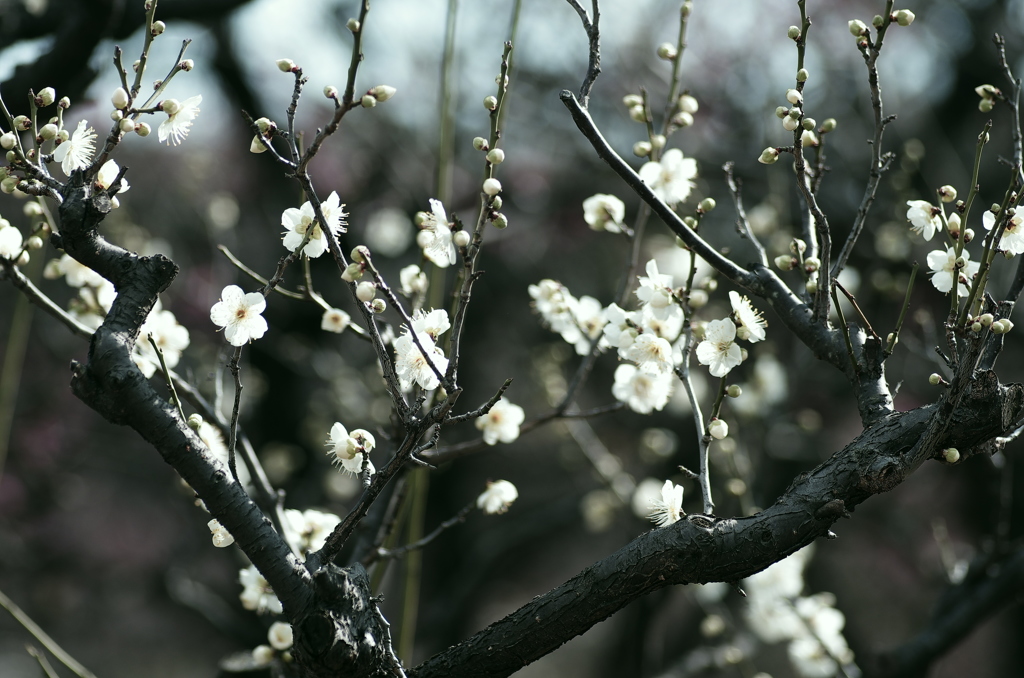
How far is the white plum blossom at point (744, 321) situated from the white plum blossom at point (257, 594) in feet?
3.42

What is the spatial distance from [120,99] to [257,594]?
99cm

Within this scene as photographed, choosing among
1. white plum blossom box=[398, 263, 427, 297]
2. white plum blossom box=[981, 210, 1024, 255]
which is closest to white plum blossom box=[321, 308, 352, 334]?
white plum blossom box=[398, 263, 427, 297]

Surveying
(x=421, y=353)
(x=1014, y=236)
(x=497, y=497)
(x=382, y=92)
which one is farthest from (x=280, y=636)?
(x=1014, y=236)

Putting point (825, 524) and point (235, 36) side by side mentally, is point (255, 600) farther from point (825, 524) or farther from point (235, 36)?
point (235, 36)

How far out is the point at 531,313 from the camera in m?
7.05

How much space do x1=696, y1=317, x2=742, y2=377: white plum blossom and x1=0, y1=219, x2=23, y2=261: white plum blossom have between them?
1.26 meters

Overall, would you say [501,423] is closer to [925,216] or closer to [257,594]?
[257,594]

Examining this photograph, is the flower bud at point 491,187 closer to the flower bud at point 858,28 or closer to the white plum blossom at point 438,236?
the white plum blossom at point 438,236

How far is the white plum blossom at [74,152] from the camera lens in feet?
4.26

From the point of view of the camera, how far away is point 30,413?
265 inches

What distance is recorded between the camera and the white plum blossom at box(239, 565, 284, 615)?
1610mm

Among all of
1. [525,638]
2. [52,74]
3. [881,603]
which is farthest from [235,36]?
[881,603]

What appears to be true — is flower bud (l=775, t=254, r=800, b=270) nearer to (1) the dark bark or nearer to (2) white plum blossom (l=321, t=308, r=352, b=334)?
(1) the dark bark

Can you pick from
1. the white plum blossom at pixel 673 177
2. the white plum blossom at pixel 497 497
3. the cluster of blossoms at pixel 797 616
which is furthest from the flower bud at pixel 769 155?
the cluster of blossoms at pixel 797 616
